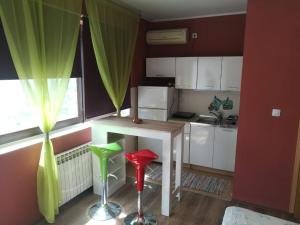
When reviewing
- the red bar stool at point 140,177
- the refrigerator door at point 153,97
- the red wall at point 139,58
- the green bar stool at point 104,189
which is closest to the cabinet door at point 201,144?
the refrigerator door at point 153,97

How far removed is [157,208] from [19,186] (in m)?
1.54

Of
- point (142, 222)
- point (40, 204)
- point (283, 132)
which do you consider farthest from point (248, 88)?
point (40, 204)

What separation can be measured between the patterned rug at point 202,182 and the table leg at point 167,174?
27.2 inches

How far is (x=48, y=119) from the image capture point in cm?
236

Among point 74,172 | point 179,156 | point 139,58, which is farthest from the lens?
point 139,58

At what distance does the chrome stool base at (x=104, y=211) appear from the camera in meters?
2.66

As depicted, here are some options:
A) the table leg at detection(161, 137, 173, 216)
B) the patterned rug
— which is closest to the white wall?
the patterned rug

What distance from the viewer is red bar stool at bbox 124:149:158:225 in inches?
93.0

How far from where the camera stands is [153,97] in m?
4.02

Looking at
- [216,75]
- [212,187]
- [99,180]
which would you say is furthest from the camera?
[216,75]

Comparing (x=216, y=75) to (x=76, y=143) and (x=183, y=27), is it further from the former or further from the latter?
(x=76, y=143)

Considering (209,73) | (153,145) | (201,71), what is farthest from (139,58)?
(153,145)

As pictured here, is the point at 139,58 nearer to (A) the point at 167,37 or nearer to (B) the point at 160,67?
(B) the point at 160,67

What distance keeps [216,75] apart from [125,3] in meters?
1.75
